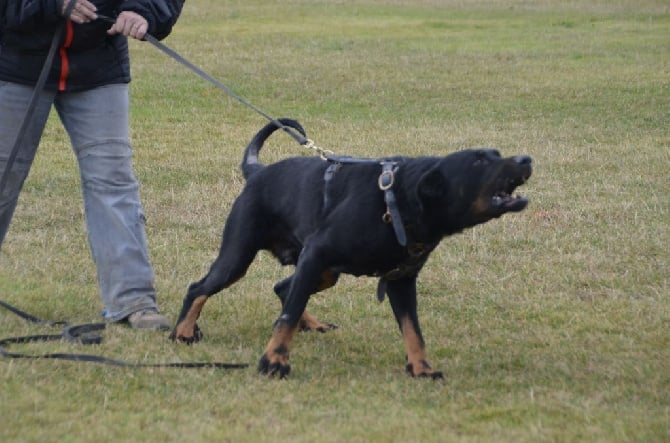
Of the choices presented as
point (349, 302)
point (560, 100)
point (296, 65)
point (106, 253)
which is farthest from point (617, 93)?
point (106, 253)

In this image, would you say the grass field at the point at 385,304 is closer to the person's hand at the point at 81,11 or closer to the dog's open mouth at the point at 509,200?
the dog's open mouth at the point at 509,200

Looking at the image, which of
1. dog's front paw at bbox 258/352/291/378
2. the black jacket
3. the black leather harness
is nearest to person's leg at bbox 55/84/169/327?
the black jacket

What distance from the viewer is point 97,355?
550cm

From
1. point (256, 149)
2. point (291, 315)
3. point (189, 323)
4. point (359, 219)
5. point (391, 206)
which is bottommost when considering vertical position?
point (189, 323)

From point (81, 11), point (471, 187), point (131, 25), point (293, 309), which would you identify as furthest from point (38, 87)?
point (471, 187)

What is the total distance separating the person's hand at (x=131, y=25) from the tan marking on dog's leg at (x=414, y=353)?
1895mm

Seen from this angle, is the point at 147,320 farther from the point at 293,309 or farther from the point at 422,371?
the point at 422,371

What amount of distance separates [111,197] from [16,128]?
1.94 ft

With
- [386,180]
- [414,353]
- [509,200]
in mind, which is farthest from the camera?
[414,353]

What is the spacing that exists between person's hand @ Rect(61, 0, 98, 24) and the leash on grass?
1.53 meters

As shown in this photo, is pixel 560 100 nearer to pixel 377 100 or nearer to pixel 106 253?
pixel 377 100

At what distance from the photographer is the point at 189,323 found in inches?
232

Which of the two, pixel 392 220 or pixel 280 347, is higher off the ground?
pixel 392 220

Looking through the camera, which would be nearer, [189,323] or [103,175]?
[189,323]
